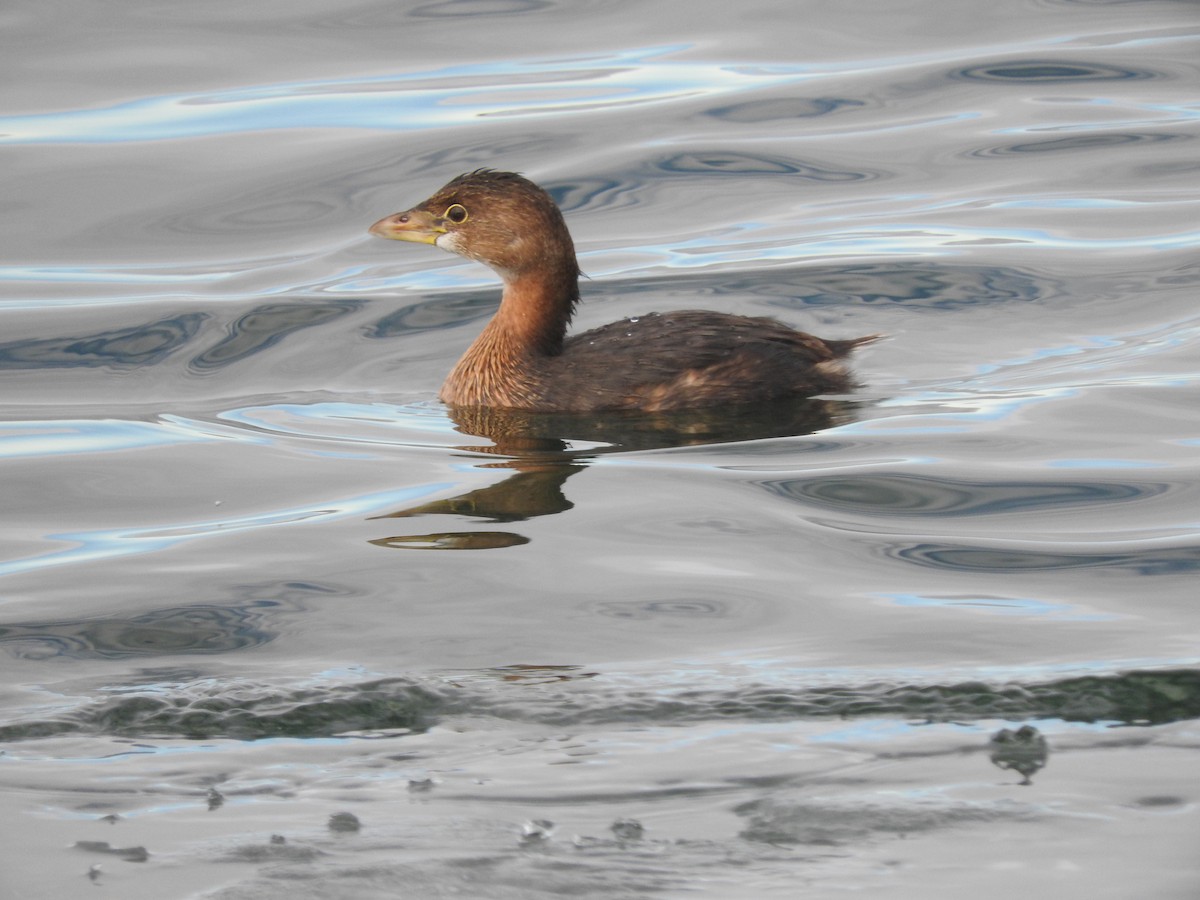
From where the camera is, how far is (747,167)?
12.7 meters

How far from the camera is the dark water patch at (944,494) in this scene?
6562 millimetres

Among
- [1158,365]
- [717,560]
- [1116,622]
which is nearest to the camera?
[1116,622]

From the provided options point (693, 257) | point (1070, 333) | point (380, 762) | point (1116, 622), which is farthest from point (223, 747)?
point (693, 257)

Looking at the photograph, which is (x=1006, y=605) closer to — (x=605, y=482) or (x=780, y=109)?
(x=605, y=482)

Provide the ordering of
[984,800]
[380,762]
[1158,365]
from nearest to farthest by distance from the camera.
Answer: [984,800]
[380,762]
[1158,365]

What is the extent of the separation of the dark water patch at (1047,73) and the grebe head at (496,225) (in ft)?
20.8

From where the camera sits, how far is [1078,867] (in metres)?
3.71

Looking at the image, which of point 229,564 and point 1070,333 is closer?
point 229,564

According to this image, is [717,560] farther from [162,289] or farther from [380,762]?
[162,289]

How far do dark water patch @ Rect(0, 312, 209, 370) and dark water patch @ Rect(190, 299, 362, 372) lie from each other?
236 mm

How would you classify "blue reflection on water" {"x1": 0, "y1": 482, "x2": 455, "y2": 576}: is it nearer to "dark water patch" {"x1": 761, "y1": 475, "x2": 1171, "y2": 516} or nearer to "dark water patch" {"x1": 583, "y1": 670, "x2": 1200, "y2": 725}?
"dark water patch" {"x1": 761, "y1": 475, "x2": 1171, "y2": 516}

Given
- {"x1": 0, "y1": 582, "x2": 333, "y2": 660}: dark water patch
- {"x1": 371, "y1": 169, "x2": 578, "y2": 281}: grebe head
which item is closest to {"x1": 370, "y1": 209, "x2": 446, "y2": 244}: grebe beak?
{"x1": 371, "y1": 169, "x2": 578, "y2": 281}: grebe head

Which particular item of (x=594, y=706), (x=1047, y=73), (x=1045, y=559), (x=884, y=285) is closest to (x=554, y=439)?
(x=1045, y=559)

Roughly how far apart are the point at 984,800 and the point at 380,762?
1.41m
